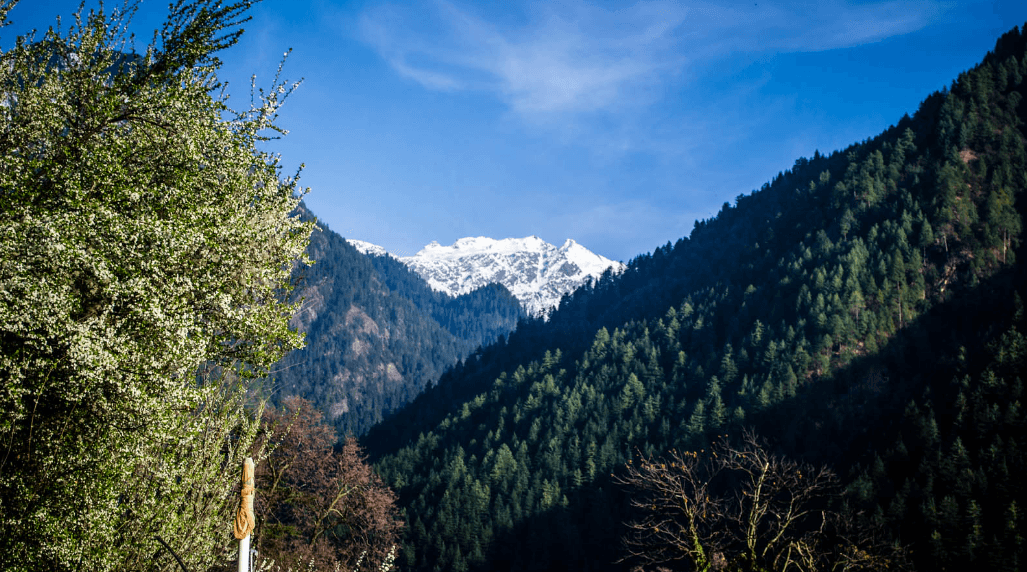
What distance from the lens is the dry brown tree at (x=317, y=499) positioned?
79.4 feet

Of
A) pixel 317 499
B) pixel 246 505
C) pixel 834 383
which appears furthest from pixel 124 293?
pixel 834 383

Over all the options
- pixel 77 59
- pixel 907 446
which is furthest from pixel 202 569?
pixel 907 446

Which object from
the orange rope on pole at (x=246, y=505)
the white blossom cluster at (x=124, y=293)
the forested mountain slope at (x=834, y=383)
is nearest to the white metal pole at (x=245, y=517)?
the orange rope on pole at (x=246, y=505)

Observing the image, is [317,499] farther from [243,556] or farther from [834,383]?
[834,383]

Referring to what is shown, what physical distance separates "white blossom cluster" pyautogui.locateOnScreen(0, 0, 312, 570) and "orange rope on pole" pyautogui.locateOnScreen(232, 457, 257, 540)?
3.42m

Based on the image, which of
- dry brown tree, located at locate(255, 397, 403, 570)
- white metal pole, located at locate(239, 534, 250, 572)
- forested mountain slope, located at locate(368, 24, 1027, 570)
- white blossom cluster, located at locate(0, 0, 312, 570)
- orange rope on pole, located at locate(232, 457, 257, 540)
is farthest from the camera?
forested mountain slope, located at locate(368, 24, 1027, 570)

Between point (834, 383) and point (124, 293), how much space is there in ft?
424

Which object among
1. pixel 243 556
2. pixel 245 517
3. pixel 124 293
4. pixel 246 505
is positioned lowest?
pixel 243 556

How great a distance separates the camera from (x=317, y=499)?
87.7 ft

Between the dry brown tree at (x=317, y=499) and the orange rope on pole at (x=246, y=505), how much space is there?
18310 millimetres

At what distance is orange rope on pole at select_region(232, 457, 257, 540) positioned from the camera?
250 inches

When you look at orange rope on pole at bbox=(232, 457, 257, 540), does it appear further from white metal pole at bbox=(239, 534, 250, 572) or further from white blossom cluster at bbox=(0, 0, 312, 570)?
white blossom cluster at bbox=(0, 0, 312, 570)

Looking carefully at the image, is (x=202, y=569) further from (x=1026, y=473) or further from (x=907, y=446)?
(x=907, y=446)

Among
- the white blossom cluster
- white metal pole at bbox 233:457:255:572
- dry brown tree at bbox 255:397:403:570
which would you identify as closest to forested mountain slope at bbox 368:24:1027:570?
dry brown tree at bbox 255:397:403:570
